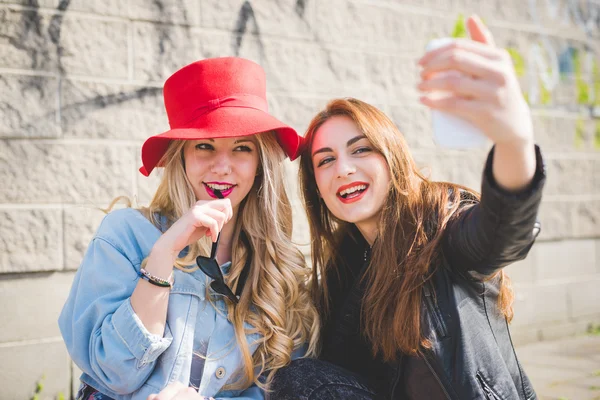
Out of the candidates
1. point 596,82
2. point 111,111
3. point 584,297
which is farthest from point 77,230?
point 596,82

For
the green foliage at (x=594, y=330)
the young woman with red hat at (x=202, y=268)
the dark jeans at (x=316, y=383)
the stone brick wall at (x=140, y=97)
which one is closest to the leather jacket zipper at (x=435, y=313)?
the dark jeans at (x=316, y=383)

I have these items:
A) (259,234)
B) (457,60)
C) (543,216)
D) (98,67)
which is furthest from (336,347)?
(543,216)

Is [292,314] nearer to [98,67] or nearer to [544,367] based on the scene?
[98,67]

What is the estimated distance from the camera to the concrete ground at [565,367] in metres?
3.26

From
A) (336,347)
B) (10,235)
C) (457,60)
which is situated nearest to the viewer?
(457,60)

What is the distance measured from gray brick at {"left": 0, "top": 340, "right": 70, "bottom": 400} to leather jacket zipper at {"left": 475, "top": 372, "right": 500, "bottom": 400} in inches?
79.7

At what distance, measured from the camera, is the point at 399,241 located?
2049 mm

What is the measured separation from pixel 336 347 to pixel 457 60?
4.69 feet

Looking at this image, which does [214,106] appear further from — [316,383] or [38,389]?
[38,389]

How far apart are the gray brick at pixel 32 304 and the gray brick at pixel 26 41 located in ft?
3.34

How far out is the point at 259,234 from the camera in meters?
2.42

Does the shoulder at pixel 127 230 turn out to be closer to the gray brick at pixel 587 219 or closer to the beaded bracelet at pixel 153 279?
the beaded bracelet at pixel 153 279

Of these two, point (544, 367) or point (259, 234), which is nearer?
point (259, 234)

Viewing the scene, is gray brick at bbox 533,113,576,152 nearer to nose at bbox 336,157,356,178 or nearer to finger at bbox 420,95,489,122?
nose at bbox 336,157,356,178
